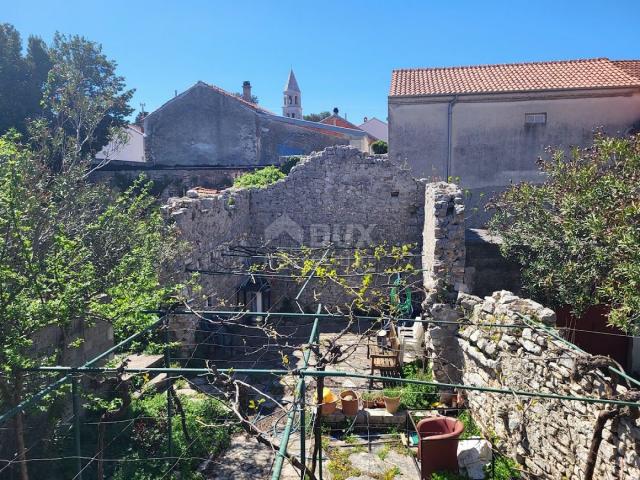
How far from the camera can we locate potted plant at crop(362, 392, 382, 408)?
835cm

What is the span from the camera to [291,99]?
153 feet

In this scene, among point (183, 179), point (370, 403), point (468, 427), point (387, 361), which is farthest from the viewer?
Answer: point (183, 179)

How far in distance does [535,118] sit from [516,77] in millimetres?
1922

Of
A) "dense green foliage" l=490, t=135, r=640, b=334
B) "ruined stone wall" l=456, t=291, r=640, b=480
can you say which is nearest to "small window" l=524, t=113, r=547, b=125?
"dense green foliage" l=490, t=135, r=640, b=334

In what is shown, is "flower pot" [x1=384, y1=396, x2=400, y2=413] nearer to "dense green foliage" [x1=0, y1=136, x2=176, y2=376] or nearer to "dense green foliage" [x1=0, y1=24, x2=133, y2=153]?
"dense green foliage" [x1=0, y1=136, x2=176, y2=376]

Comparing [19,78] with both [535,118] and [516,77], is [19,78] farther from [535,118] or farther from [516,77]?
[535,118]

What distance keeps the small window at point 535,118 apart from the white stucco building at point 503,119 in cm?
3

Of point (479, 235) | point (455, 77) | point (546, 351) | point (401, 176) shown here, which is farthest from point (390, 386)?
point (455, 77)

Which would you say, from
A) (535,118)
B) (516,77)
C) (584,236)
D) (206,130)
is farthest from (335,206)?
(206,130)

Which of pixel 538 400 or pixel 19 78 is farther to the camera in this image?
pixel 19 78

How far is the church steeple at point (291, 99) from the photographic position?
152ft

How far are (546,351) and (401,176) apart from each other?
841cm

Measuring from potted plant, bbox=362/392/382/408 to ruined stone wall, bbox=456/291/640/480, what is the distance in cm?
156

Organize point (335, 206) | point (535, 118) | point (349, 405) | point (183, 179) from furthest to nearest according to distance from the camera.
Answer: point (183, 179) → point (535, 118) → point (335, 206) → point (349, 405)
